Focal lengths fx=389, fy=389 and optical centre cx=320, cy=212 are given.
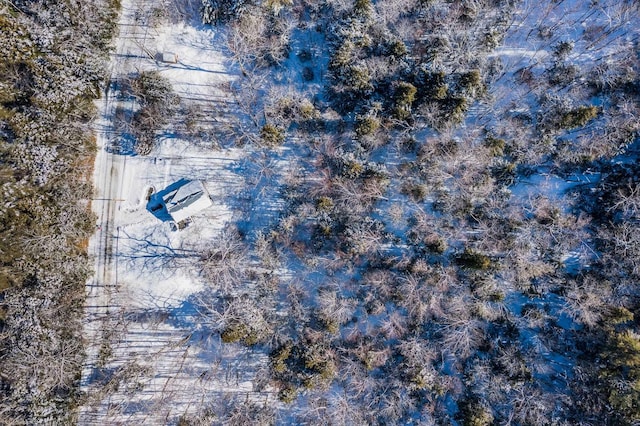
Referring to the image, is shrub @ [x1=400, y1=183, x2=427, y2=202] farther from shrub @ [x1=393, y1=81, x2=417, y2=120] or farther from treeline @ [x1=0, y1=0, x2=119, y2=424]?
treeline @ [x1=0, y1=0, x2=119, y2=424]

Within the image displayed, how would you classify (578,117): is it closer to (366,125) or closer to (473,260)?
(473,260)

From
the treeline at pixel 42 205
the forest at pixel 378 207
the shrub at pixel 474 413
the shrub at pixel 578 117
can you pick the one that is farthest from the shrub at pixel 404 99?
the treeline at pixel 42 205

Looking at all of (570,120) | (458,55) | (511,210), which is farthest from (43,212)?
(570,120)

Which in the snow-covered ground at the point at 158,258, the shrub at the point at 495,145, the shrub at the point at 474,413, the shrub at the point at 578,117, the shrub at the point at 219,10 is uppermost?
the shrub at the point at 219,10

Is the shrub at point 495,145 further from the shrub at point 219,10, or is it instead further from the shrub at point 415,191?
the shrub at point 219,10

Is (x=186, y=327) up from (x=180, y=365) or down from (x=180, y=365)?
up

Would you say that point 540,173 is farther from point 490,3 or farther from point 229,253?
point 229,253

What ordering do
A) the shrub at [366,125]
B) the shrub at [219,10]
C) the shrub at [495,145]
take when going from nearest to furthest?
the shrub at [366,125] → the shrub at [495,145] → the shrub at [219,10]

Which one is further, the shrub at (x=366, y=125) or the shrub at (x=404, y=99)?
the shrub at (x=366, y=125)
